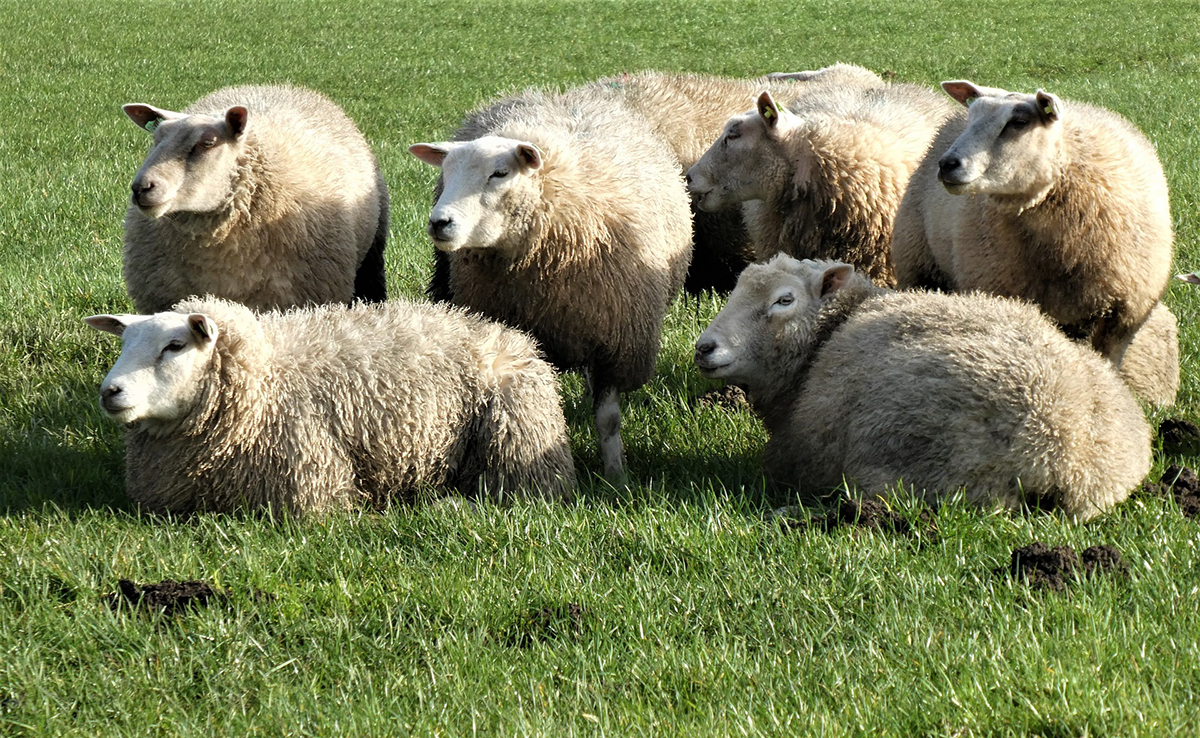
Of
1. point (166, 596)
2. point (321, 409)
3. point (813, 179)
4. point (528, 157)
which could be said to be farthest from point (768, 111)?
point (166, 596)

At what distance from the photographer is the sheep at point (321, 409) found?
4.65 metres

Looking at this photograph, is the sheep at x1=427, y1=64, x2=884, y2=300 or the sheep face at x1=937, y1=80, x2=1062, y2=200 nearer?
the sheep face at x1=937, y1=80, x2=1062, y2=200

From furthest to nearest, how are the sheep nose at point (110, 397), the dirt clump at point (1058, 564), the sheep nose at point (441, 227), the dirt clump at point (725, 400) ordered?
the dirt clump at point (725, 400) → the sheep nose at point (441, 227) → the sheep nose at point (110, 397) → the dirt clump at point (1058, 564)

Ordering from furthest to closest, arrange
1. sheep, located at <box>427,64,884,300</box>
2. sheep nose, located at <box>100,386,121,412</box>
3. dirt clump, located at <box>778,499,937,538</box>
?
sheep, located at <box>427,64,884,300</box>, sheep nose, located at <box>100,386,121,412</box>, dirt clump, located at <box>778,499,937,538</box>

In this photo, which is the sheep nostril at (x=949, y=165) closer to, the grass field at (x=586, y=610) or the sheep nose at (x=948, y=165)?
the sheep nose at (x=948, y=165)

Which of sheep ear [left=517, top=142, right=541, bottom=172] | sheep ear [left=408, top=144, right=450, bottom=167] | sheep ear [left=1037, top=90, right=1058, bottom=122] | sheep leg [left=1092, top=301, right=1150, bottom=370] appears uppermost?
sheep ear [left=1037, top=90, right=1058, bottom=122]

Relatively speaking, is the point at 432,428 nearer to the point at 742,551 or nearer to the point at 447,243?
the point at 447,243

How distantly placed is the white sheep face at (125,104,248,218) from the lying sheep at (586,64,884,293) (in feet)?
7.30

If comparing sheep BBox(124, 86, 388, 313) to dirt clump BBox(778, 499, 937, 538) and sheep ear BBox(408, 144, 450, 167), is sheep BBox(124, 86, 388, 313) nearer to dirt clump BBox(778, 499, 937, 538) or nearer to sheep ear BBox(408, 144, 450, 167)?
sheep ear BBox(408, 144, 450, 167)

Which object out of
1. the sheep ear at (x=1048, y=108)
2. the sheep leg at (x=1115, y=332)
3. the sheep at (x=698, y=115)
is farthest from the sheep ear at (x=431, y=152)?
the sheep leg at (x=1115, y=332)

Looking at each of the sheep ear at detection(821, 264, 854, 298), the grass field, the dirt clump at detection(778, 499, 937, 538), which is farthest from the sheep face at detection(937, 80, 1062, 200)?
the dirt clump at detection(778, 499, 937, 538)

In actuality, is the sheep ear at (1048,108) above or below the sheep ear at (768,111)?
above

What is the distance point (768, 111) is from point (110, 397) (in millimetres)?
3706

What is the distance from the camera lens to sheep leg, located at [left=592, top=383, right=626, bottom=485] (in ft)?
18.4
